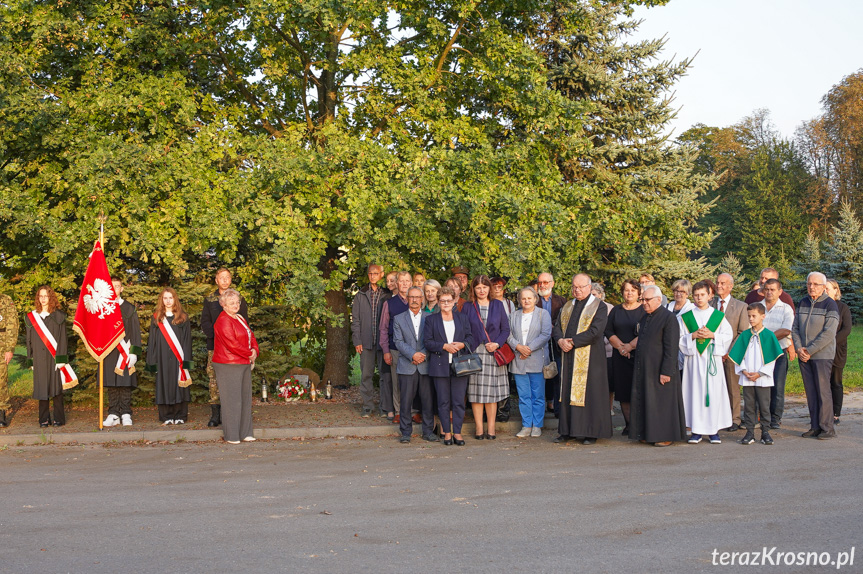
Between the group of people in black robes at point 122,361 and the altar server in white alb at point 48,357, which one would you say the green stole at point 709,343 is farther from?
the altar server in white alb at point 48,357

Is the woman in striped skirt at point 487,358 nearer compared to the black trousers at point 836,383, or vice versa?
the woman in striped skirt at point 487,358

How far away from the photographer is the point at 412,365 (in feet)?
34.9

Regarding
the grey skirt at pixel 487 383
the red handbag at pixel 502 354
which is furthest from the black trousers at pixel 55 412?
the red handbag at pixel 502 354

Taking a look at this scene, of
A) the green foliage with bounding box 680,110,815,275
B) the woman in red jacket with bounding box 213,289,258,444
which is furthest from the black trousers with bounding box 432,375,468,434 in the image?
the green foliage with bounding box 680,110,815,275

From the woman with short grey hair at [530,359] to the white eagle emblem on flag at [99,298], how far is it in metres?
5.71

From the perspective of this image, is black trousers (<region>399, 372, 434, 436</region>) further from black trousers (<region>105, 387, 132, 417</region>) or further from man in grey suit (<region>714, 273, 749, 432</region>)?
black trousers (<region>105, 387, 132, 417</region>)

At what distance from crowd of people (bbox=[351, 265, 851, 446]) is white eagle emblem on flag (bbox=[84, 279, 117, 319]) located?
4120mm

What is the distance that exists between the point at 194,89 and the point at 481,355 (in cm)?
753

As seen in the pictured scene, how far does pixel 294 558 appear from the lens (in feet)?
17.8

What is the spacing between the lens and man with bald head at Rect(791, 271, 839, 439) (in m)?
10.1

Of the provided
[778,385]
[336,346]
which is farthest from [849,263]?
[336,346]

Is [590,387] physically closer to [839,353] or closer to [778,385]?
[778,385]

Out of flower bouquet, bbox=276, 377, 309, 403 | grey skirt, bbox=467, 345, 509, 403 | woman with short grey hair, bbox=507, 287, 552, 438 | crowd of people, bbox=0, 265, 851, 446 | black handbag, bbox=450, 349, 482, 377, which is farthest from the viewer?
flower bouquet, bbox=276, 377, 309, 403

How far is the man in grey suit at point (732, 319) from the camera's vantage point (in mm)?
10852
